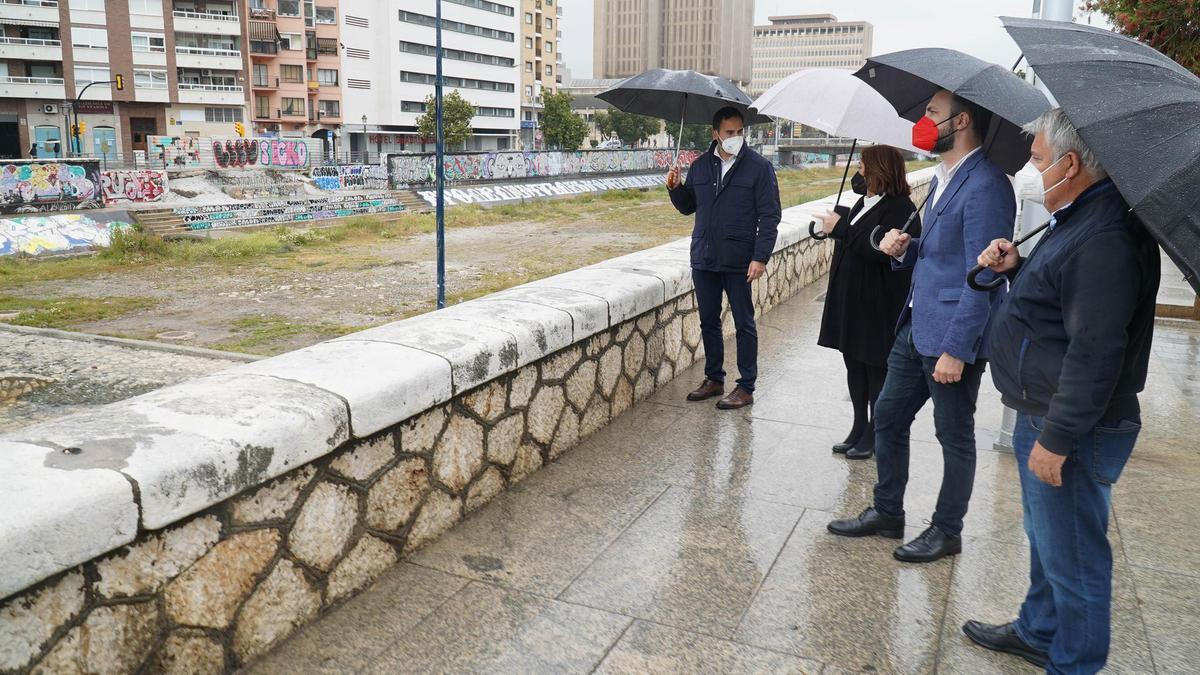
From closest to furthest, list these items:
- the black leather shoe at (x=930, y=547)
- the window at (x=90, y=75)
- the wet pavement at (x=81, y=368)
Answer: the black leather shoe at (x=930, y=547)
the wet pavement at (x=81, y=368)
the window at (x=90, y=75)

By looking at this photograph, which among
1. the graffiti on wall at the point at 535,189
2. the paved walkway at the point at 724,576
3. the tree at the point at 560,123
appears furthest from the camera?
the tree at the point at 560,123

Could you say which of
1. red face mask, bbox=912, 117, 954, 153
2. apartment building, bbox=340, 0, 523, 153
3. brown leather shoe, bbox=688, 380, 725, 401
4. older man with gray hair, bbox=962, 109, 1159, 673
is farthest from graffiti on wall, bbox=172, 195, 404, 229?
apartment building, bbox=340, 0, 523, 153

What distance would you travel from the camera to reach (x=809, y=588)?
315 cm

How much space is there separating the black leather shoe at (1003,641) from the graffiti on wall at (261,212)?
28775 millimetres

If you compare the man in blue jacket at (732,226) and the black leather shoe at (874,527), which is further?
the man in blue jacket at (732,226)

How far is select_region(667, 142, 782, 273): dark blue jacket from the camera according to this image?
5.06m

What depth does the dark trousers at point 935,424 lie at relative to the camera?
3215mm

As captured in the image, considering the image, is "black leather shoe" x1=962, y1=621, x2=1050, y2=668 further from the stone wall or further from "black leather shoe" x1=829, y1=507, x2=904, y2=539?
the stone wall

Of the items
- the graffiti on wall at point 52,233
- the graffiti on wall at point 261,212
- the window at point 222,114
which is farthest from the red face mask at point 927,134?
the window at point 222,114

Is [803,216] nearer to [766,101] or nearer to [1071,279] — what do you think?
[766,101]

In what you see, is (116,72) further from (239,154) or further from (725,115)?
(725,115)

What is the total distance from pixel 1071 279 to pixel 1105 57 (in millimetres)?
574

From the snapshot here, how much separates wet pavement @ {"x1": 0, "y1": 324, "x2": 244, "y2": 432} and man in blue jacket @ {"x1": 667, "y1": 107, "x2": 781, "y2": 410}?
5245 mm

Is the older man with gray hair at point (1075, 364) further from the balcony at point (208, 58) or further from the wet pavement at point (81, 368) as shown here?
the balcony at point (208, 58)
